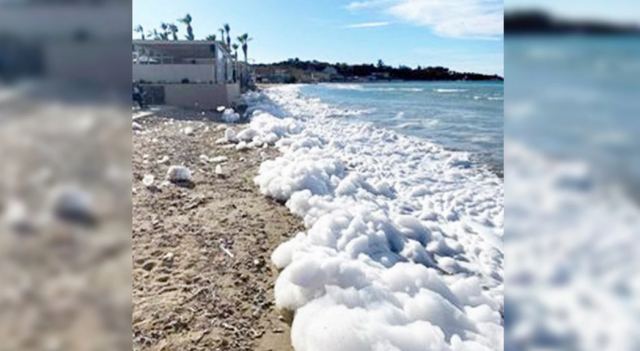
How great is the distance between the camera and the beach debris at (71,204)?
A: 509 mm

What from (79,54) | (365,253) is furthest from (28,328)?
(365,253)

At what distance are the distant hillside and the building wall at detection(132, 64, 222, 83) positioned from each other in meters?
18.5

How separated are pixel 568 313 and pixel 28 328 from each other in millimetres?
706

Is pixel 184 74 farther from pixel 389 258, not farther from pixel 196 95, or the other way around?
pixel 389 258

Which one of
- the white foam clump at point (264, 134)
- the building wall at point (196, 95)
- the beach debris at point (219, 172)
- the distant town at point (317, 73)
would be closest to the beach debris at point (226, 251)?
the beach debris at point (219, 172)

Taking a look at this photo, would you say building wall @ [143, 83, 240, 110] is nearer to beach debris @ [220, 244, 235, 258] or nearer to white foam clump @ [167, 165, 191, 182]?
white foam clump @ [167, 165, 191, 182]

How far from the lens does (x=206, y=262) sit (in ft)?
9.35

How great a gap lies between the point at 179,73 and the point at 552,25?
19207 millimetres

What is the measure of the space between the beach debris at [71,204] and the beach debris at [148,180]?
428cm

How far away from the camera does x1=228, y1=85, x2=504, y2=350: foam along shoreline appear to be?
2002mm

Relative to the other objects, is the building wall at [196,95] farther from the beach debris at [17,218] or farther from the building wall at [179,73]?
the beach debris at [17,218]

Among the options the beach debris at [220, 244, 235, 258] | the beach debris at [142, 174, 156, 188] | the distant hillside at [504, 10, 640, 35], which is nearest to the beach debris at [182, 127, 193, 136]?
the beach debris at [142, 174, 156, 188]

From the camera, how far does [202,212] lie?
387 centimetres

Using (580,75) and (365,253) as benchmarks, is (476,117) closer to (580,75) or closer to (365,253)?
(365,253)
